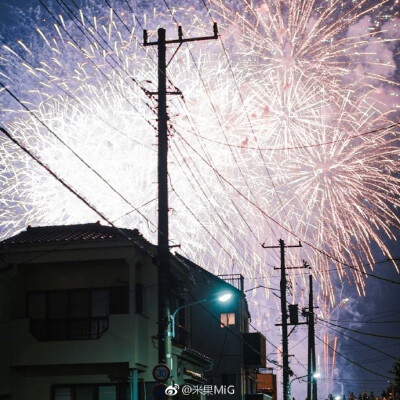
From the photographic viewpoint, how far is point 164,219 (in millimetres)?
17797

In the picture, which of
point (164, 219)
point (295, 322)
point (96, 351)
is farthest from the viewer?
point (295, 322)

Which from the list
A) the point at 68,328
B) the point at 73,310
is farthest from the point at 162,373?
the point at 73,310

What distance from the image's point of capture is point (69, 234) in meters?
27.3

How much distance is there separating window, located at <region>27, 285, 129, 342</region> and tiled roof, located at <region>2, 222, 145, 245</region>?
2017 mm

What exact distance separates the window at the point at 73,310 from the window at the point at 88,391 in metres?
1.76

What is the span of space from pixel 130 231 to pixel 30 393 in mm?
7617

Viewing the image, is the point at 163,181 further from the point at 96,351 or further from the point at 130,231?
the point at 130,231

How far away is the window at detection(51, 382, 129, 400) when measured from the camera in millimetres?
24625

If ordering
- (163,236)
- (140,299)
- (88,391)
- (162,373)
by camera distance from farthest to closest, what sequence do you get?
(140,299)
(88,391)
(163,236)
(162,373)

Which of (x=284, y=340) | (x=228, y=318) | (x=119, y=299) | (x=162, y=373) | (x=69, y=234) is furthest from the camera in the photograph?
(x=228, y=318)

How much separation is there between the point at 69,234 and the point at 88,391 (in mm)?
6231

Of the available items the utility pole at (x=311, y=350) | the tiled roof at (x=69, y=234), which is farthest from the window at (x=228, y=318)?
the tiled roof at (x=69, y=234)

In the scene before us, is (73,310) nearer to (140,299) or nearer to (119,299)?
(119,299)

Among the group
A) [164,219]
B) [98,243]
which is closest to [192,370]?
[98,243]
